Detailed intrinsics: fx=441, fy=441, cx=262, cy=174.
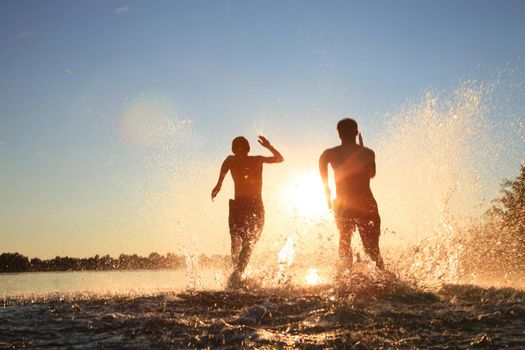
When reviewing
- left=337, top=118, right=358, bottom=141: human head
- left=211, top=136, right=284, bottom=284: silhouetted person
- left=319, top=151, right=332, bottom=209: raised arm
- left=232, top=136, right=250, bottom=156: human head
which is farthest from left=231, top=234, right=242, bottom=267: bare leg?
left=337, top=118, right=358, bottom=141: human head

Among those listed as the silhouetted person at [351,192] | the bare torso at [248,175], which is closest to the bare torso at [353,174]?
the silhouetted person at [351,192]

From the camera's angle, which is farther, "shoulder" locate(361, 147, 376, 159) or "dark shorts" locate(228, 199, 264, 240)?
"dark shorts" locate(228, 199, 264, 240)

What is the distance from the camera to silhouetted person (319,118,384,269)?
301 inches

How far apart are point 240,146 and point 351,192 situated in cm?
272

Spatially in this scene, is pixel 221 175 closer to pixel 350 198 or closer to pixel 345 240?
pixel 350 198

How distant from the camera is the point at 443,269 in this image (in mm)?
9086

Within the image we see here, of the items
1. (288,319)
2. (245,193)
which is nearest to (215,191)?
(245,193)

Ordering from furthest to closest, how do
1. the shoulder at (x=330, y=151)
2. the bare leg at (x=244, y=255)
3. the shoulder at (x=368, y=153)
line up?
1. the bare leg at (x=244, y=255)
2. the shoulder at (x=330, y=151)
3. the shoulder at (x=368, y=153)

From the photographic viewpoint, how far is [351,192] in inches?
306

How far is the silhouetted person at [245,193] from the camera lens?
9.12 meters

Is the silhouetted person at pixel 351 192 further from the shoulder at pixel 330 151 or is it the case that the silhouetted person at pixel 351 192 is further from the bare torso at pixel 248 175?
the bare torso at pixel 248 175

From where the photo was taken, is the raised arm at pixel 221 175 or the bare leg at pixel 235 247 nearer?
A: the bare leg at pixel 235 247

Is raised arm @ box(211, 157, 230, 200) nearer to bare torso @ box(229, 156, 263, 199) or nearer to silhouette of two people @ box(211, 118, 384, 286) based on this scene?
bare torso @ box(229, 156, 263, 199)

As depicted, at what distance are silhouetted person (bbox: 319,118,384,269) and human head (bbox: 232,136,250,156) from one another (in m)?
1.92
